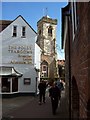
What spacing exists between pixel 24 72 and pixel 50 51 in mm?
38279

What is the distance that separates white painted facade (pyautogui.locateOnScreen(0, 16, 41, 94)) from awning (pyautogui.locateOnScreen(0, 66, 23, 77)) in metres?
0.70

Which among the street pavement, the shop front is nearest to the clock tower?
the shop front

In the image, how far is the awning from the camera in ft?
102

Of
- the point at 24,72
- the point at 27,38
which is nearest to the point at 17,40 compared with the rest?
the point at 27,38

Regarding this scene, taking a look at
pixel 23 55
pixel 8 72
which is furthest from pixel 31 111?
pixel 23 55

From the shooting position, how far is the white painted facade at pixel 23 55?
1302 inches

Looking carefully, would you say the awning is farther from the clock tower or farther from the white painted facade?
the clock tower

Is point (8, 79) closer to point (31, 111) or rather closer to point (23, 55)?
point (23, 55)

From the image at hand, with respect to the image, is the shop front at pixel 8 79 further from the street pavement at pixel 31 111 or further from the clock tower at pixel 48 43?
the clock tower at pixel 48 43

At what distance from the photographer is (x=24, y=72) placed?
33.2 metres

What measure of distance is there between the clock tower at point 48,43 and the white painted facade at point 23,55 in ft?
110

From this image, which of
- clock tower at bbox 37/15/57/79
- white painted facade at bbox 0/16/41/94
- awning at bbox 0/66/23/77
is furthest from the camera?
clock tower at bbox 37/15/57/79

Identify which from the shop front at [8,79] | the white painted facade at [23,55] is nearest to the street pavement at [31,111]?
the shop front at [8,79]

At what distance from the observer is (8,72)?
31.8m
